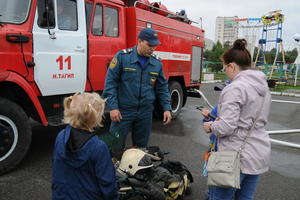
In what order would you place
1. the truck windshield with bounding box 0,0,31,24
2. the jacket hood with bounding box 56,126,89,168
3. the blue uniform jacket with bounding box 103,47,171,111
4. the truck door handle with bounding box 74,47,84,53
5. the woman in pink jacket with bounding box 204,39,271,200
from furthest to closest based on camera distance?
the truck door handle with bounding box 74,47,84,53
the truck windshield with bounding box 0,0,31,24
the blue uniform jacket with bounding box 103,47,171,111
the woman in pink jacket with bounding box 204,39,271,200
the jacket hood with bounding box 56,126,89,168

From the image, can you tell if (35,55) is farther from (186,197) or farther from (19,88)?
(186,197)

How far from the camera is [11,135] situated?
138 inches

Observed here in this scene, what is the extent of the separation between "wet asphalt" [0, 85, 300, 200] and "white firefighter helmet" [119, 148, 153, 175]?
797mm

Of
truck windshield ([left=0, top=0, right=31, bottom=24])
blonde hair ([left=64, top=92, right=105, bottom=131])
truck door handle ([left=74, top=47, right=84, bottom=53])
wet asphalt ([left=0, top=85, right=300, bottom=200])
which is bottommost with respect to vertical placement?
wet asphalt ([left=0, top=85, right=300, bottom=200])

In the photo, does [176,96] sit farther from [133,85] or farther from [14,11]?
[14,11]

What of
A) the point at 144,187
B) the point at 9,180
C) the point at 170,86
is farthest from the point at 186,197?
the point at 170,86

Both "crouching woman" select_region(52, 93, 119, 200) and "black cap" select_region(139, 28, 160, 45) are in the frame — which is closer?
"crouching woman" select_region(52, 93, 119, 200)

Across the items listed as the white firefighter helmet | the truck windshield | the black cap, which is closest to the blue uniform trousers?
the white firefighter helmet

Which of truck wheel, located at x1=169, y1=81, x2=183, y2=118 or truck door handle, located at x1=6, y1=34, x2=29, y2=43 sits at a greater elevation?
truck door handle, located at x1=6, y1=34, x2=29, y2=43

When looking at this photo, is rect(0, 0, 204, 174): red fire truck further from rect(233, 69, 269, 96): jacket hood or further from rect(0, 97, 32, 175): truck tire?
rect(233, 69, 269, 96): jacket hood

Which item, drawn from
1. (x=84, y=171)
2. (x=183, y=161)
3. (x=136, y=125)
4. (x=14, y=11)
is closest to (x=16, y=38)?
(x=14, y=11)

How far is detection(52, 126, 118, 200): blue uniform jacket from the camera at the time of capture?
5.25ft

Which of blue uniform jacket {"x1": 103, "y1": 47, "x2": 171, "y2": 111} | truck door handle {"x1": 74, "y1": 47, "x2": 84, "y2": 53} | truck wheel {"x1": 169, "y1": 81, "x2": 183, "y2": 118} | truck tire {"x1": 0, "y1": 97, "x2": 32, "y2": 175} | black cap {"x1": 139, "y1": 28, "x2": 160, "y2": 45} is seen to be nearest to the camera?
black cap {"x1": 139, "y1": 28, "x2": 160, "y2": 45}

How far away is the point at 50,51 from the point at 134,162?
226 centimetres
